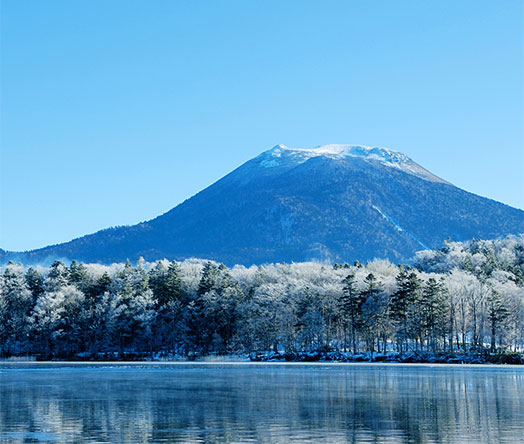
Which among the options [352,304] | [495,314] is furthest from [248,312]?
[495,314]

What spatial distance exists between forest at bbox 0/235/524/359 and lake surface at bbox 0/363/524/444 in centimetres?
5904

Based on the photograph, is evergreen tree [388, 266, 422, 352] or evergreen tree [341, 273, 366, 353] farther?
evergreen tree [341, 273, 366, 353]

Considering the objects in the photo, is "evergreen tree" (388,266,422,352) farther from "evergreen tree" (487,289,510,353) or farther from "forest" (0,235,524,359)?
"evergreen tree" (487,289,510,353)

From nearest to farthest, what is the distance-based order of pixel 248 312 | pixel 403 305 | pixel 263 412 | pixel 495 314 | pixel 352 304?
pixel 263 412
pixel 495 314
pixel 403 305
pixel 352 304
pixel 248 312

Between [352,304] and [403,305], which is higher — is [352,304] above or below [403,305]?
above

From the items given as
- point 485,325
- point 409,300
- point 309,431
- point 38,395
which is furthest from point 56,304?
point 309,431

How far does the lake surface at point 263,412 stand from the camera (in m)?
29.2

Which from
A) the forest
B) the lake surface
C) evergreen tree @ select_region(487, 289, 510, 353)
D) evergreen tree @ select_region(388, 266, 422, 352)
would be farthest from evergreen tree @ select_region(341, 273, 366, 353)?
the lake surface

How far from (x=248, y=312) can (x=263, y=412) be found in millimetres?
94181

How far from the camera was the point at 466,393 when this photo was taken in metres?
48.9

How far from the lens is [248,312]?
431ft

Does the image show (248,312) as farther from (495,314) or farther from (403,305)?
(495,314)

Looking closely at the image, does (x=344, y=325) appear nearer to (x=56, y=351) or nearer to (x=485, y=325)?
(x=485, y=325)

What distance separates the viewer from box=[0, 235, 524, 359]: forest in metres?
116
